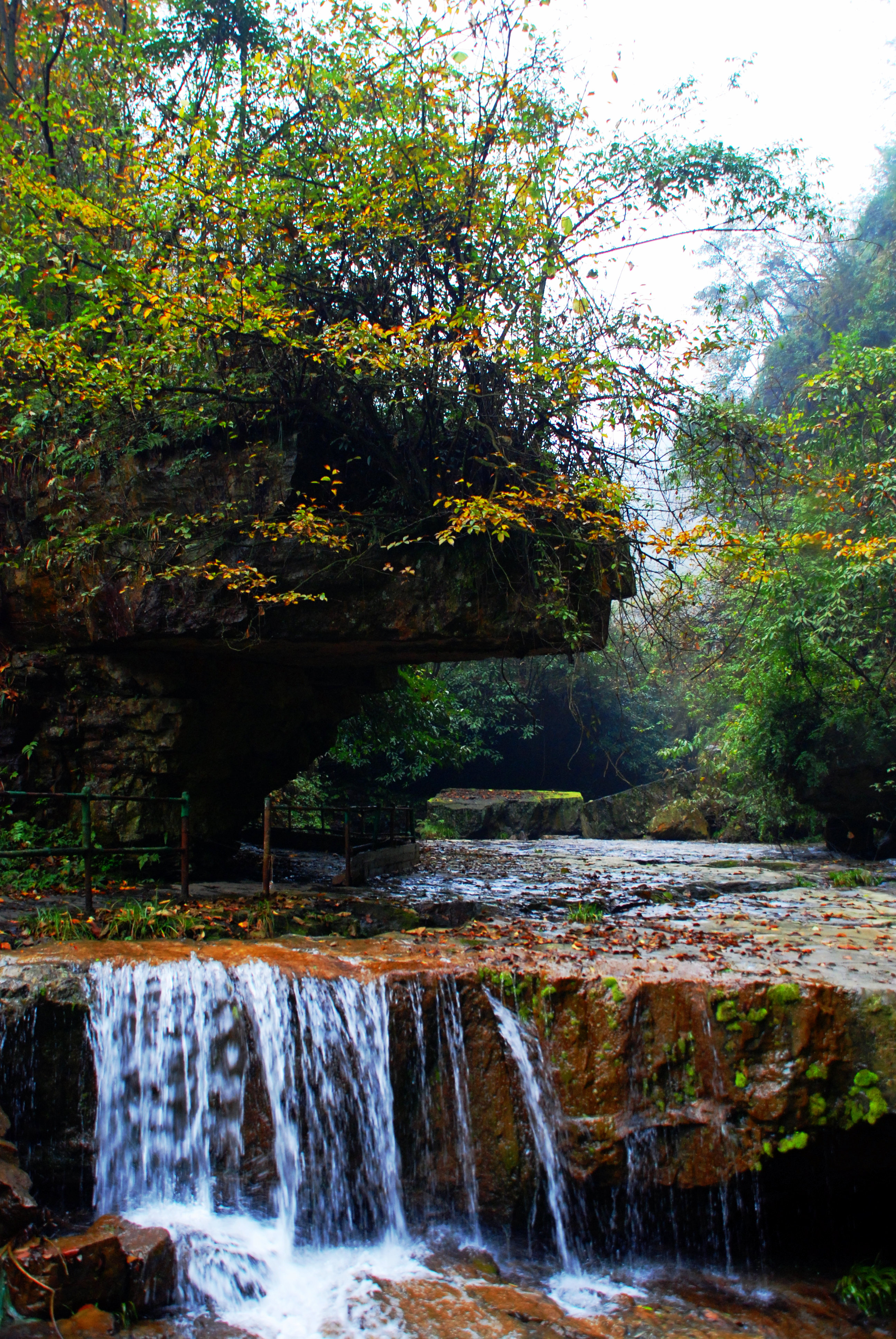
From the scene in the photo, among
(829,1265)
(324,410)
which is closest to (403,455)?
(324,410)

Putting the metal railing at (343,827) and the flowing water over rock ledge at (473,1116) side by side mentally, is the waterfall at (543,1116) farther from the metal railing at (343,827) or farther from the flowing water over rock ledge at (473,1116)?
the metal railing at (343,827)

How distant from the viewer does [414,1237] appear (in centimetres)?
490

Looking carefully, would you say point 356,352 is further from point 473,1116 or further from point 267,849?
point 473,1116

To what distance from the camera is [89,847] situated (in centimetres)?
634

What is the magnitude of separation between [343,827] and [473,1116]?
9.35 metres

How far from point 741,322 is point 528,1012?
100ft

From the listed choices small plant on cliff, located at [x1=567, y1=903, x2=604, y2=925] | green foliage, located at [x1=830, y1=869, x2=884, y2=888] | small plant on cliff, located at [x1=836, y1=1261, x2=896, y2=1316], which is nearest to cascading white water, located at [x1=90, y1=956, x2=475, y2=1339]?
small plant on cliff, located at [x1=836, y1=1261, x2=896, y2=1316]

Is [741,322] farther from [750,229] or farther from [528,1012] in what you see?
[528,1012]

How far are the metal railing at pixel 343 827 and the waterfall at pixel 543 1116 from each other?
3.38 meters

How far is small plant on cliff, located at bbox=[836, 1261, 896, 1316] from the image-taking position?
14.4 ft

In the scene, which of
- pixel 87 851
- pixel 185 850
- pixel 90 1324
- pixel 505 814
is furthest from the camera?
pixel 505 814

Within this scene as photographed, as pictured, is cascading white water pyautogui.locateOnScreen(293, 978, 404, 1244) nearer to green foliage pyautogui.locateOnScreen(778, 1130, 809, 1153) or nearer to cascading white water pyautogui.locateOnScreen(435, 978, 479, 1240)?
cascading white water pyautogui.locateOnScreen(435, 978, 479, 1240)

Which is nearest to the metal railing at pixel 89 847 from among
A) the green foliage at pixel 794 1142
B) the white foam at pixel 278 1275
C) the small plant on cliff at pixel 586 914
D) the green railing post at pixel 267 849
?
the green railing post at pixel 267 849

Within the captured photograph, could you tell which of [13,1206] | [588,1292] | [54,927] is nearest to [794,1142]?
[588,1292]
